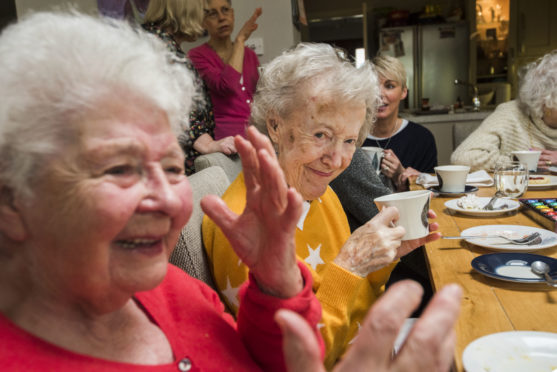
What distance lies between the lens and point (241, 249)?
716mm

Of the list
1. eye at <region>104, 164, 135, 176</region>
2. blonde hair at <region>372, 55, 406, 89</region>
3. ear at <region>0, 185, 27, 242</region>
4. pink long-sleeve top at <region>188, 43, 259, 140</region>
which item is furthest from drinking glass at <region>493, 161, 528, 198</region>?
ear at <region>0, 185, 27, 242</region>

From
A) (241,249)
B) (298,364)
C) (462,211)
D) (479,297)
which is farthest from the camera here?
(462,211)

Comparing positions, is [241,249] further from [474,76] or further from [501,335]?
[474,76]

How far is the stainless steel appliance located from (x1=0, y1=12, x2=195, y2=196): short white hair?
23.3 feet

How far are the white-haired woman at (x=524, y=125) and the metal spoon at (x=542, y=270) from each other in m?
1.60

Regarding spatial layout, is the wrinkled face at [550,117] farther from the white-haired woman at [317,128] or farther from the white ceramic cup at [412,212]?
→ the white ceramic cup at [412,212]

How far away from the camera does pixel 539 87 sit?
2.50 m

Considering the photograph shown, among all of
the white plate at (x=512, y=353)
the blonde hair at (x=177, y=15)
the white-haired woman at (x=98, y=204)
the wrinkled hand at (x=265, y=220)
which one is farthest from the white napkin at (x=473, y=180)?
the white-haired woman at (x=98, y=204)

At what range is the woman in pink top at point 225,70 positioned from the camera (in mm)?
2672

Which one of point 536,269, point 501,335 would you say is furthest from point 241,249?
point 536,269

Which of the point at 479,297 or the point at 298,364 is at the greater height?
the point at 298,364

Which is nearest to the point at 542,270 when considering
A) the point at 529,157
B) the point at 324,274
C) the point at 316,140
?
the point at 324,274

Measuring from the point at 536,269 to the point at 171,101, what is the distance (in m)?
0.84

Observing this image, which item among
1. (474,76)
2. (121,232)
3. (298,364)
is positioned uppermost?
(121,232)
